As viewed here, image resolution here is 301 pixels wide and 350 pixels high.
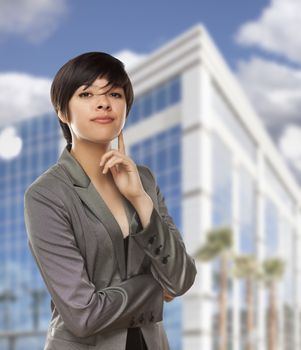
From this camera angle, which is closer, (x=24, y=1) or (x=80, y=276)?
(x=80, y=276)

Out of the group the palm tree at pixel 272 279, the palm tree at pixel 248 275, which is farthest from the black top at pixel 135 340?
the palm tree at pixel 272 279

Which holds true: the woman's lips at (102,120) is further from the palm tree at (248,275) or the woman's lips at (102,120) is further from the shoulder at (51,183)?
the palm tree at (248,275)

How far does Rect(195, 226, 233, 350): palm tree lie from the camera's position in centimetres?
2606

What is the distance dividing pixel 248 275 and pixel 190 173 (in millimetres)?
5450

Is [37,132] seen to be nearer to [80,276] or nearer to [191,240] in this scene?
[191,240]

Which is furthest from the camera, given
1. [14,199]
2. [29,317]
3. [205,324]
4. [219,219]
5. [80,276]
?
[14,199]

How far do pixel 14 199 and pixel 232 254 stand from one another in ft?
31.1

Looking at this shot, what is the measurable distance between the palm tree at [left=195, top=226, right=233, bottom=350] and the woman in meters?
24.5

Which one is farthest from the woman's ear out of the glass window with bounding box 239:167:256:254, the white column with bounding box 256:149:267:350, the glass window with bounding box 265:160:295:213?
the glass window with bounding box 265:160:295:213

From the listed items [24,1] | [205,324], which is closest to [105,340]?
[205,324]

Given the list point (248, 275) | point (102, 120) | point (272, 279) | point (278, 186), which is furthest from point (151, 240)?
point (278, 186)

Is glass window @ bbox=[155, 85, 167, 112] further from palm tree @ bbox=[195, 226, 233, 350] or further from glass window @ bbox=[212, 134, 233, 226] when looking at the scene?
palm tree @ bbox=[195, 226, 233, 350]

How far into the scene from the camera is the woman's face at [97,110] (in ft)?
4.97

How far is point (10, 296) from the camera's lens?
31.6 metres
